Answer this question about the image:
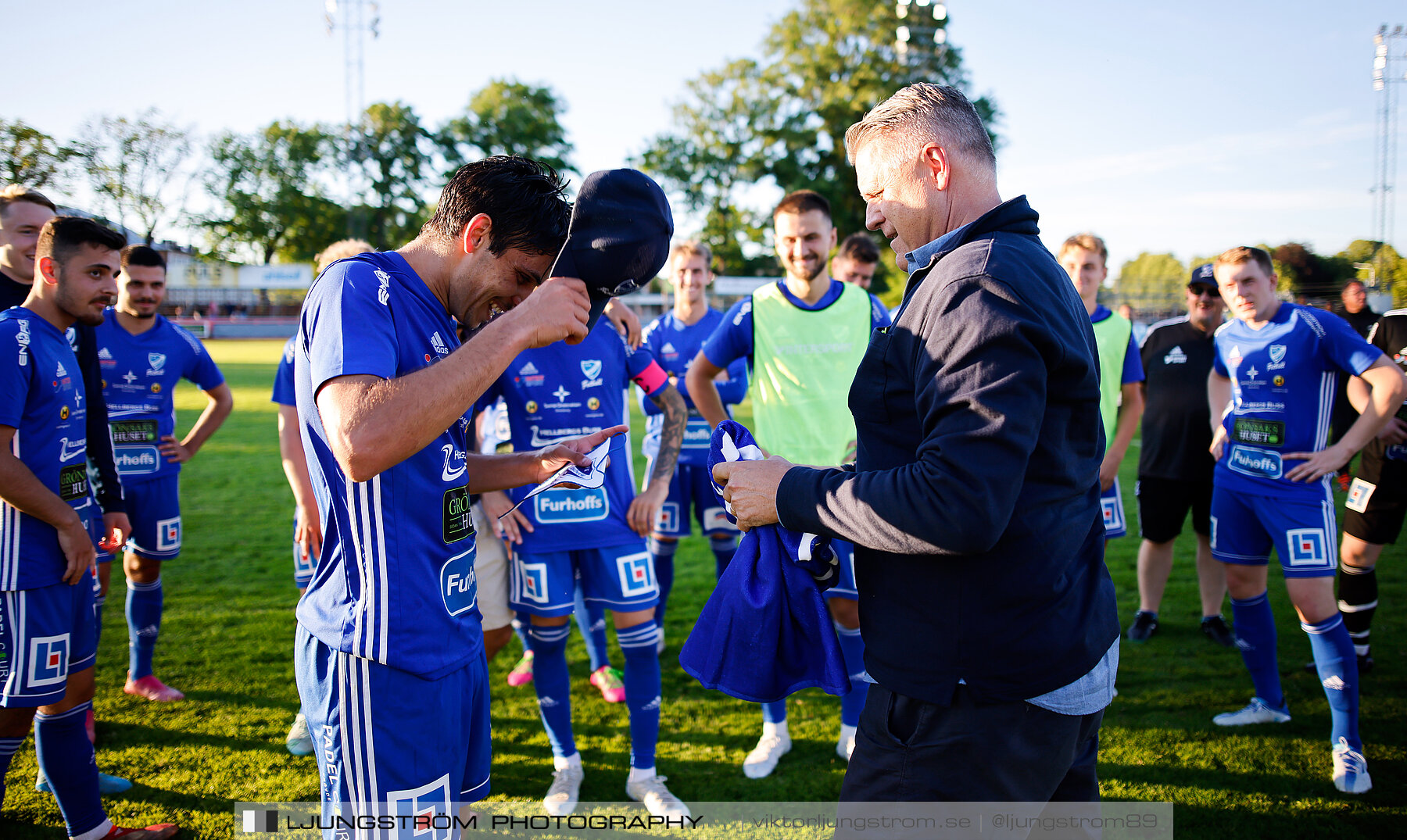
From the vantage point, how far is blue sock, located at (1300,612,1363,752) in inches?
140

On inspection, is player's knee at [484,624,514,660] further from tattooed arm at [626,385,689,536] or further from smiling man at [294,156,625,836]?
smiling man at [294,156,625,836]

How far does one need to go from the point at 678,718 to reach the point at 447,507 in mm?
2890

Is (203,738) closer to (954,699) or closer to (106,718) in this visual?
(106,718)

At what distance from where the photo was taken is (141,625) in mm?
Result: 4504

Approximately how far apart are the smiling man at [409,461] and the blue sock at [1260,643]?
4.04 m

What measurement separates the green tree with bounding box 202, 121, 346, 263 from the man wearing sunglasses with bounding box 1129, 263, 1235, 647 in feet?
179

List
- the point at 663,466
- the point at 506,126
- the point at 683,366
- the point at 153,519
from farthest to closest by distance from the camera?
1. the point at 506,126
2. the point at 683,366
3. the point at 153,519
4. the point at 663,466

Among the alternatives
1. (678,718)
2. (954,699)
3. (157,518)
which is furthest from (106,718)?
(954,699)

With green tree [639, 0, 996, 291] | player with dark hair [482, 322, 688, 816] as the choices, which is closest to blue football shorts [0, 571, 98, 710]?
player with dark hair [482, 322, 688, 816]

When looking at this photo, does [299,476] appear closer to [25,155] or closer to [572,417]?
[572,417]

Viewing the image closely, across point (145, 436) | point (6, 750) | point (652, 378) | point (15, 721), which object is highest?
point (652, 378)

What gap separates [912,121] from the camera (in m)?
1.70

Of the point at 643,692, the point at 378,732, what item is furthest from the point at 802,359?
the point at 378,732

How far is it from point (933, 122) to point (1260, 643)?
384 centimetres
